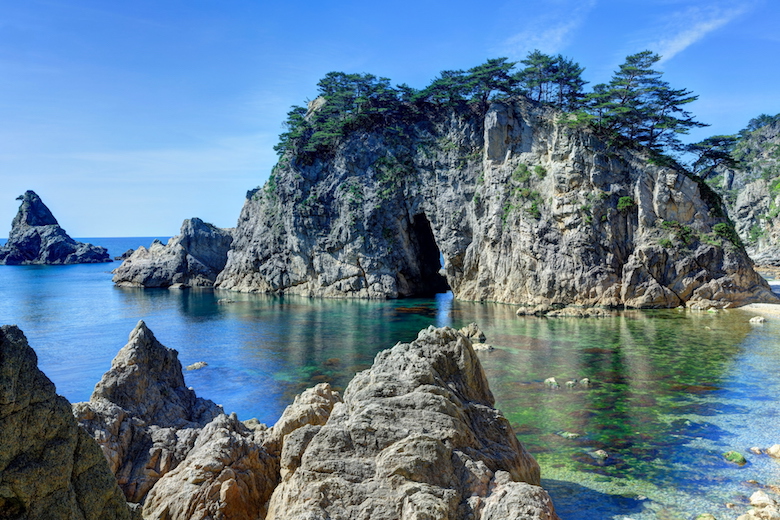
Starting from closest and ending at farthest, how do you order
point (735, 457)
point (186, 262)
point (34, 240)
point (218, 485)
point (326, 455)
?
point (326, 455)
point (218, 485)
point (735, 457)
point (186, 262)
point (34, 240)

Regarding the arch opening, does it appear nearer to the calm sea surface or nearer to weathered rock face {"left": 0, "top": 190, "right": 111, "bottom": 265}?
the calm sea surface

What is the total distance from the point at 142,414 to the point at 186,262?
75.9 metres

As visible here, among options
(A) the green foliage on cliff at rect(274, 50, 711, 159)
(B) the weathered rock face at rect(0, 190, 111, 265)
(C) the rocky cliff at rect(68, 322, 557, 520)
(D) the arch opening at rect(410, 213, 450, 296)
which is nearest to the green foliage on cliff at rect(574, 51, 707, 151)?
(A) the green foliage on cliff at rect(274, 50, 711, 159)

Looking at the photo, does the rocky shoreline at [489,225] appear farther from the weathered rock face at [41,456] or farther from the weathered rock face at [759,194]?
the weathered rock face at [41,456]

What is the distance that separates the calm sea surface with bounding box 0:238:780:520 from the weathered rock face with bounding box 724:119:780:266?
4964 cm

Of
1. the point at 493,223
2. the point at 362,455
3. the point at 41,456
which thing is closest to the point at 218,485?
the point at 362,455

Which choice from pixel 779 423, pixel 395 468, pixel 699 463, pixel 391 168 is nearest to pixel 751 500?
pixel 699 463

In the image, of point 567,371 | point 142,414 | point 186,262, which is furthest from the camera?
point 186,262

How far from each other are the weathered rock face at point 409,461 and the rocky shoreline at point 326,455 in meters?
0.02

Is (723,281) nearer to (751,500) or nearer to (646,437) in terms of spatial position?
(646,437)

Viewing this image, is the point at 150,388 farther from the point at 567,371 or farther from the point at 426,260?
the point at 426,260

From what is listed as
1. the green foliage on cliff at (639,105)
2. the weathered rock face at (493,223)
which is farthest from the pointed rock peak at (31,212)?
the green foliage on cliff at (639,105)

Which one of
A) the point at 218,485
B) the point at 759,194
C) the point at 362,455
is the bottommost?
the point at 218,485

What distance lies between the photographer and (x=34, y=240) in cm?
14375
